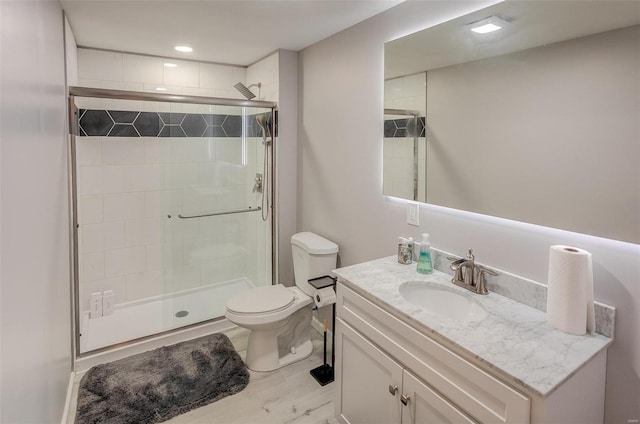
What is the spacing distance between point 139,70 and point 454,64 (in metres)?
2.73

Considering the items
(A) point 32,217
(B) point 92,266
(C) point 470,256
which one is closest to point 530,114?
(C) point 470,256

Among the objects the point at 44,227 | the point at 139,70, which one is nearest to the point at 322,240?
the point at 44,227

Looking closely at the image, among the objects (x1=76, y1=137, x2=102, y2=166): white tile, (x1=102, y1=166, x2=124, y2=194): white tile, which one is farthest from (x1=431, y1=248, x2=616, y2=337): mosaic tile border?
(x1=76, y1=137, x2=102, y2=166): white tile

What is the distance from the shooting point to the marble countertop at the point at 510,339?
42.5 inches

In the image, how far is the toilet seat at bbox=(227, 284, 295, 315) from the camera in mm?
2370

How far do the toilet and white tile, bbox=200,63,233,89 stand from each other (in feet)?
5.97

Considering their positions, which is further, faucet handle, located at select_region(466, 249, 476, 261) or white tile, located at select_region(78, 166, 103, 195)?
white tile, located at select_region(78, 166, 103, 195)

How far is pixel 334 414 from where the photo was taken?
6.72 ft

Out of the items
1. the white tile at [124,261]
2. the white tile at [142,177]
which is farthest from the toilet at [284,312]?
the white tile at [142,177]

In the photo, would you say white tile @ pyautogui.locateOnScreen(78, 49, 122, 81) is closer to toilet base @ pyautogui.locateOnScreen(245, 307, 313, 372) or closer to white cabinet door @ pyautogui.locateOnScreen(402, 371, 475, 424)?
toilet base @ pyautogui.locateOnScreen(245, 307, 313, 372)

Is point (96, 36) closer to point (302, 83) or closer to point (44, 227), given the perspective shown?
point (302, 83)

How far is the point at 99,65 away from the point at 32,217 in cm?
233

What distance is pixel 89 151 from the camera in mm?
3064

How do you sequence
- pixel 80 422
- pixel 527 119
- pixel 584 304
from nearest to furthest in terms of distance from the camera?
pixel 584 304 → pixel 527 119 → pixel 80 422
